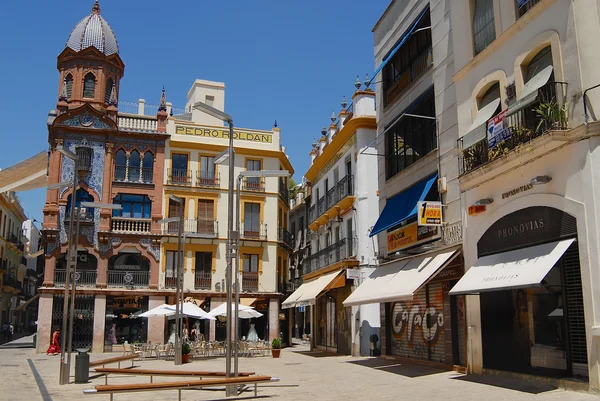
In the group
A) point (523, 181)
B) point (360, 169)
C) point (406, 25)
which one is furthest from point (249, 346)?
point (523, 181)

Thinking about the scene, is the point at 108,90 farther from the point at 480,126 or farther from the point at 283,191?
the point at 480,126

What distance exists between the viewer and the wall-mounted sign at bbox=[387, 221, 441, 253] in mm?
19984

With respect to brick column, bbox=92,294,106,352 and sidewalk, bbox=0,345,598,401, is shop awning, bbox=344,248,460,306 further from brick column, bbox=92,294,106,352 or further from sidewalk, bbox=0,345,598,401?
brick column, bbox=92,294,106,352

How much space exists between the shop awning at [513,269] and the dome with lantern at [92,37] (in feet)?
115

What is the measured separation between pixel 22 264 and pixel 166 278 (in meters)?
37.6

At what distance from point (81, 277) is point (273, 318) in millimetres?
12935

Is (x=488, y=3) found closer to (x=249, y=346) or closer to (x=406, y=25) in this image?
(x=406, y=25)

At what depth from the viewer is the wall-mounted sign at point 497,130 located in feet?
48.0

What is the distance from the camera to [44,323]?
37781mm

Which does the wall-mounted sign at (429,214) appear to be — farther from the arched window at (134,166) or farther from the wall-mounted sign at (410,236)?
the arched window at (134,166)

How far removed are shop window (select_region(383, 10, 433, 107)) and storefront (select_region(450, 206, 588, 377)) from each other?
8259 mm

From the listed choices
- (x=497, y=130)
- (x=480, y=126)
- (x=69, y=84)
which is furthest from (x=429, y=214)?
(x=69, y=84)

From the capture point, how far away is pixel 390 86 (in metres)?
25.1

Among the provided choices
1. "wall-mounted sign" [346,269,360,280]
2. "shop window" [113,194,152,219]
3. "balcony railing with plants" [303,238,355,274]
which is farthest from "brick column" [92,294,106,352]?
"wall-mounted sign" [346,269,360,280]
